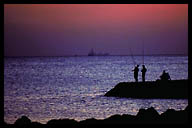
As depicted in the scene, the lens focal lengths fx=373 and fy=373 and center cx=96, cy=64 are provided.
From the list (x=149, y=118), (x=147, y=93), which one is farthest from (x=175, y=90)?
(x=149, y=118)

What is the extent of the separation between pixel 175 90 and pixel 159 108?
242 centimetres

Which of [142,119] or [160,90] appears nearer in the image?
[142,119]

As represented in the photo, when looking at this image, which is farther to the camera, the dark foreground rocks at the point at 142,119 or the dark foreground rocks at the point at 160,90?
the dark foreground rocks at the point at 160,90

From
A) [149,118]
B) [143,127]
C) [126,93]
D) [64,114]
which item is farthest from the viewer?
[126,93]

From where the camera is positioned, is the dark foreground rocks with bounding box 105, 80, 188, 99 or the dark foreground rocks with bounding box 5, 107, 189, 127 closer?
the dark foreground rocks with bounding box 5, 107, 189, 127

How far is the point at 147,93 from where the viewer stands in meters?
24.4
